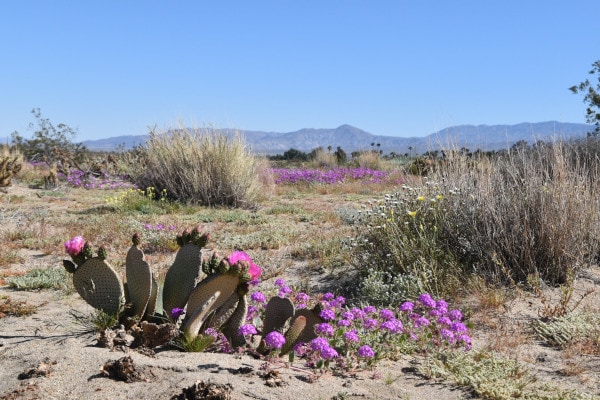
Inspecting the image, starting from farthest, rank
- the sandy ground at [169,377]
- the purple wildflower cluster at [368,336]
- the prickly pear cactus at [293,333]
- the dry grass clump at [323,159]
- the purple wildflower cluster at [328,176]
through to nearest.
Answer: the dry grass clump at [323,159] < the purple wildflower cluster at [328,176] < the prickly pear cactus at [293,333] < the purple wildflower cluster at [368,336] < the sandy ground at [169,377]

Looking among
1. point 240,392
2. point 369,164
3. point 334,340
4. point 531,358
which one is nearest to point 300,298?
point 334,340

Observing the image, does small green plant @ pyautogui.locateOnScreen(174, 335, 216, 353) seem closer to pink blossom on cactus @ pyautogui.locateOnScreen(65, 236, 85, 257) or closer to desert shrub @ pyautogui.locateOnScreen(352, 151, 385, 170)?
pink blossom on cactus @ pyautogui.locateOnScreen(65, 236, 85, 257)

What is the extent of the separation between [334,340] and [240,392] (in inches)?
33.7

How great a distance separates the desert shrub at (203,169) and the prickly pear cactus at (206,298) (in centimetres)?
908

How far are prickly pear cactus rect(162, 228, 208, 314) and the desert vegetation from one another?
1 centimetres

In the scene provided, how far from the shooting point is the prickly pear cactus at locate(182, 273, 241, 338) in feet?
12.2

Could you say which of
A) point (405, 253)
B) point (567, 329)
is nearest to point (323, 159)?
point (405, 253)

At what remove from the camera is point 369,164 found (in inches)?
1083

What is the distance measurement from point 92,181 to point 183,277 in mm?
16147

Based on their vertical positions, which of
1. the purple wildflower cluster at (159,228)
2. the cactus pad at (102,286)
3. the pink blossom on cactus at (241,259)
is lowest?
the purple wildflower cluster at (159,228)

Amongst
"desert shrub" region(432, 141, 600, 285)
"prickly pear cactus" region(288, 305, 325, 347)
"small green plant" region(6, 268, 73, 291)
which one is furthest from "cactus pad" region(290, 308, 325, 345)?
"small green plant" region(6, 268, 73, 291)

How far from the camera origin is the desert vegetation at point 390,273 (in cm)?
377

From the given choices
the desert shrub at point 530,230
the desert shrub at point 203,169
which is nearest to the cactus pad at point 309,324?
the desert shrub at point 530,230

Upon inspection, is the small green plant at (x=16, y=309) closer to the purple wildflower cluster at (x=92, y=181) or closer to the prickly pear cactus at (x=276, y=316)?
the prickly pear cactus at (x=276, y=316)
